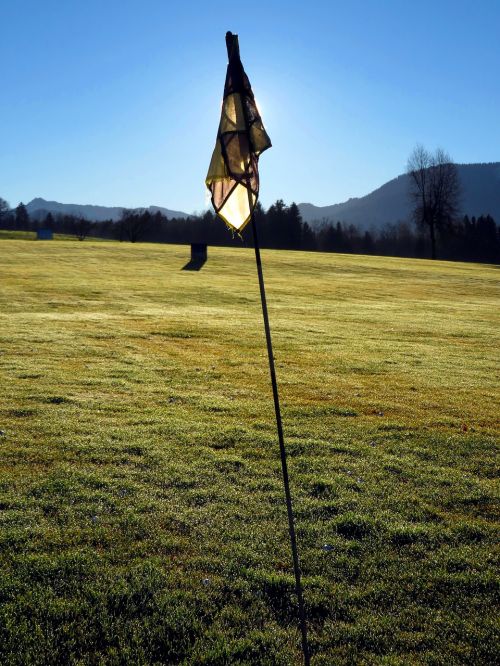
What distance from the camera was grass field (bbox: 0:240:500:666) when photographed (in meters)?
3.67

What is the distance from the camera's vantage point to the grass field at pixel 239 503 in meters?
3.67

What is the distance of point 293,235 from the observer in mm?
87500

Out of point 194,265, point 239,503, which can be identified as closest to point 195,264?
point 194,265

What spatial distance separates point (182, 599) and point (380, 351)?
34.1ft

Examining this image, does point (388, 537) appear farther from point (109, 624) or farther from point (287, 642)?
point (109, 624)

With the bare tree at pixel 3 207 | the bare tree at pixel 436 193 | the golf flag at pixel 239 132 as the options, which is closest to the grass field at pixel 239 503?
the golf flag at pixel 239 132

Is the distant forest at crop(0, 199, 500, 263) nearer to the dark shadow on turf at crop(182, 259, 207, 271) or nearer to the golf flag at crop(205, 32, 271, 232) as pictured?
the dark shadow on turf at crop(182, 259, 207, 271)

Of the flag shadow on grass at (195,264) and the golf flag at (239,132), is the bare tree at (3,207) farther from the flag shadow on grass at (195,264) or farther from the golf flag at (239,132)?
the golf flag at (239,132)

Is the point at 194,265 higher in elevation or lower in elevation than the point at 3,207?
lower

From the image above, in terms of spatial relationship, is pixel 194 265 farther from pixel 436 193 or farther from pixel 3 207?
pixel 3 207

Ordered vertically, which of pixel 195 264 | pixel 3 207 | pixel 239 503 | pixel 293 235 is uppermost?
pixel 3 207

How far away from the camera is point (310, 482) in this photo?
5852 mm

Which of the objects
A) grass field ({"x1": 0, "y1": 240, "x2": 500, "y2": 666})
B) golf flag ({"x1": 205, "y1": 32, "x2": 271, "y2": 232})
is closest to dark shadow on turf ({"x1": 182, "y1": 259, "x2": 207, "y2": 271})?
grass field ({"x1": 0, "y1": 240, "x2": 500, "y2": 666})

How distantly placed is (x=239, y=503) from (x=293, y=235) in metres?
84.2
